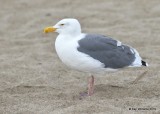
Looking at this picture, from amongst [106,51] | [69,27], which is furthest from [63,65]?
[106,51]

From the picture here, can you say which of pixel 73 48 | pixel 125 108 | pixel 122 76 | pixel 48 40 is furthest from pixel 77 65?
pixel 48 40

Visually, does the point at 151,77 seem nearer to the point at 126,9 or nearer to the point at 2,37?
the point at 2,37

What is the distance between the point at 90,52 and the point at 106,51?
185 mm

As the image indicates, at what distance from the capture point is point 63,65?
635 cm

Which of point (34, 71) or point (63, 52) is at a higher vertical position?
point (63, 52)

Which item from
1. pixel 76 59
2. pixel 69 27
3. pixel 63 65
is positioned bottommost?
pixel 63 65

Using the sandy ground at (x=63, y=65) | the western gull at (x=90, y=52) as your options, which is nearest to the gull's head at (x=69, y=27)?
the western gull at (x=90, y=52)

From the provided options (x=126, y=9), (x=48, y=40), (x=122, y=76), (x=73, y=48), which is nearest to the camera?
(x=73, y=48)

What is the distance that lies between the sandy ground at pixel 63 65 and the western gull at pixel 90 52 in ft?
0.99

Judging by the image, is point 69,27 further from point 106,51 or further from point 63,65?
point 63,65

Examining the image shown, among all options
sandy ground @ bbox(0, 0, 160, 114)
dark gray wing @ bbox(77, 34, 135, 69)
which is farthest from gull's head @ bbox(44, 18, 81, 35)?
sandy ground @ bbox(0, 0, 160, 114)

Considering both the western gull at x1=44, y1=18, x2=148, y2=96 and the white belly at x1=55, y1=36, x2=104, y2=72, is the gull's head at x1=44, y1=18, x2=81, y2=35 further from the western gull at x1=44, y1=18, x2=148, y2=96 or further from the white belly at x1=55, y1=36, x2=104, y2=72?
the white belly at x1=55, y1=36, x2=104, y2=72

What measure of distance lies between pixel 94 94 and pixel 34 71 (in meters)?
1.27

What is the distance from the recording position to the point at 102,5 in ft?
32.3
